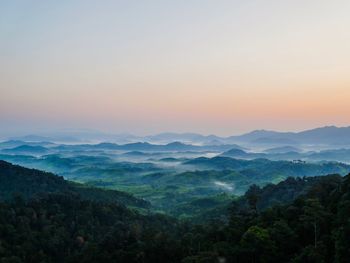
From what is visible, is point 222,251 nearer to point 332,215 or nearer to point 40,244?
point 332,215

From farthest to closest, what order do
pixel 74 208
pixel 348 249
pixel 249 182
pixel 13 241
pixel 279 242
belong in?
pixel 249 182, pixel 74 208, pixel 13 241, pixel 279 242, pixel 348 249

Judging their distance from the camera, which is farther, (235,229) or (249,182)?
(249,182)

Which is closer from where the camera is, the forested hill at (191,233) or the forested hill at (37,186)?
the forested hill at (191,233)

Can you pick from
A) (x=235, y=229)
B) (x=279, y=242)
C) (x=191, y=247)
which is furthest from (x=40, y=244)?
(x=279, y=242)

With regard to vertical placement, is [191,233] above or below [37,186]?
below

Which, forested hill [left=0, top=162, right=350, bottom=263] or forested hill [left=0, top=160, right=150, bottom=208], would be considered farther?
forested hill [left=0, top=160, right=150, bottom=208]

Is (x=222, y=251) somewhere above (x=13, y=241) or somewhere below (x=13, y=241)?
above

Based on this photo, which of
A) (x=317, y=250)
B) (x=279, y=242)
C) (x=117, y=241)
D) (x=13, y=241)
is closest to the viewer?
(x=317, y=250)

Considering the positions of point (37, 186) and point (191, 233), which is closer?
point (191, 233)
